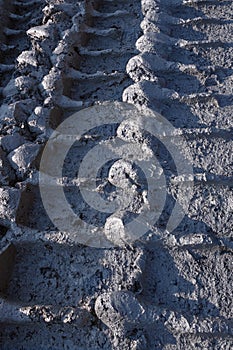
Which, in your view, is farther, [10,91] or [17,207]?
[10,91]

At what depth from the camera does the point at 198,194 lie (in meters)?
0.99

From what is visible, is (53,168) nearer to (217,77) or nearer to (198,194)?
(198,194)

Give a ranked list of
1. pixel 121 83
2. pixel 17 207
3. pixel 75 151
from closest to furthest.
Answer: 1. pixel 17 207
2. pixel 75 151
3. pixel 121 83

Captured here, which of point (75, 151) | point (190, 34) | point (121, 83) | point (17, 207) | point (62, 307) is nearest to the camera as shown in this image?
point (62, 307)

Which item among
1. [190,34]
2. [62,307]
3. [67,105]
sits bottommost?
[62,307]

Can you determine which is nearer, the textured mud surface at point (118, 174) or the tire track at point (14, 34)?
the textured mud surface at point (118, 174)

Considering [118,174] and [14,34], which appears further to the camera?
[14,34]

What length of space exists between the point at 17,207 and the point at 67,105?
31 cm

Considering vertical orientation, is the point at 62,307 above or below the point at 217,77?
below

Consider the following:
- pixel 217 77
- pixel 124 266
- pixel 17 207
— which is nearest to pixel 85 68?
pixel 217 77

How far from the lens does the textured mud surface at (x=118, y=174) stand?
854 mm

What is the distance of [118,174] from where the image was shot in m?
1.02

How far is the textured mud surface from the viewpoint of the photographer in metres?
0.85

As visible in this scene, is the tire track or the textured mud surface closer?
the textured mud surface
